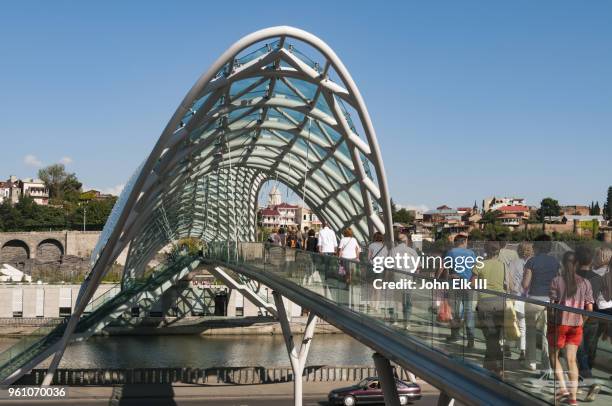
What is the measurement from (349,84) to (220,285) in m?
55.0

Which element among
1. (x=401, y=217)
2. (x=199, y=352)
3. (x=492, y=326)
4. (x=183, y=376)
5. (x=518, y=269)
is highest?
(x=401, y=217)

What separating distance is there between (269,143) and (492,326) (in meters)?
34.9

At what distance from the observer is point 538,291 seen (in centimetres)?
1073

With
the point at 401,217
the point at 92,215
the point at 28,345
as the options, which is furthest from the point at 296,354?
the point at 401,217

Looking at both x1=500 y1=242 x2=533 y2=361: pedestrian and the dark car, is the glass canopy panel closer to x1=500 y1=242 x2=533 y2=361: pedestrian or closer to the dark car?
the dark car

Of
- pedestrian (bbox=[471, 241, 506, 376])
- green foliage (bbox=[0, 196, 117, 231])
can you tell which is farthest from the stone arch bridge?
pedestrian (bbox=[471, 241, 506, 376])

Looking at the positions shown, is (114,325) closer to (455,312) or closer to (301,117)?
(301,117)

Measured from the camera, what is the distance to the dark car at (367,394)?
33.4 m

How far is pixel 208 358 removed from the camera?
54.3 meters

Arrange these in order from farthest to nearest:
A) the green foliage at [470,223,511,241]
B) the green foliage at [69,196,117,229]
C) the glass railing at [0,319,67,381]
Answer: the green foliage at [69,196,117,229], the green foliage at [470,223,511,241], the glass railing at [0,319,67,381]

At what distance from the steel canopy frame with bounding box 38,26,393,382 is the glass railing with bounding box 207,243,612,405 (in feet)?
42.1

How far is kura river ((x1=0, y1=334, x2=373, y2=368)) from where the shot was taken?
51.2 m

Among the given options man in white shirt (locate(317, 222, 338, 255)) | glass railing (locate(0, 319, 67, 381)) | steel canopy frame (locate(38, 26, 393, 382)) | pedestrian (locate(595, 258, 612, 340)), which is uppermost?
steel canopy frame (locate(38, 26, 393, 382))

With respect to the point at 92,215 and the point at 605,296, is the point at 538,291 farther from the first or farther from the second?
the point at 92,215
